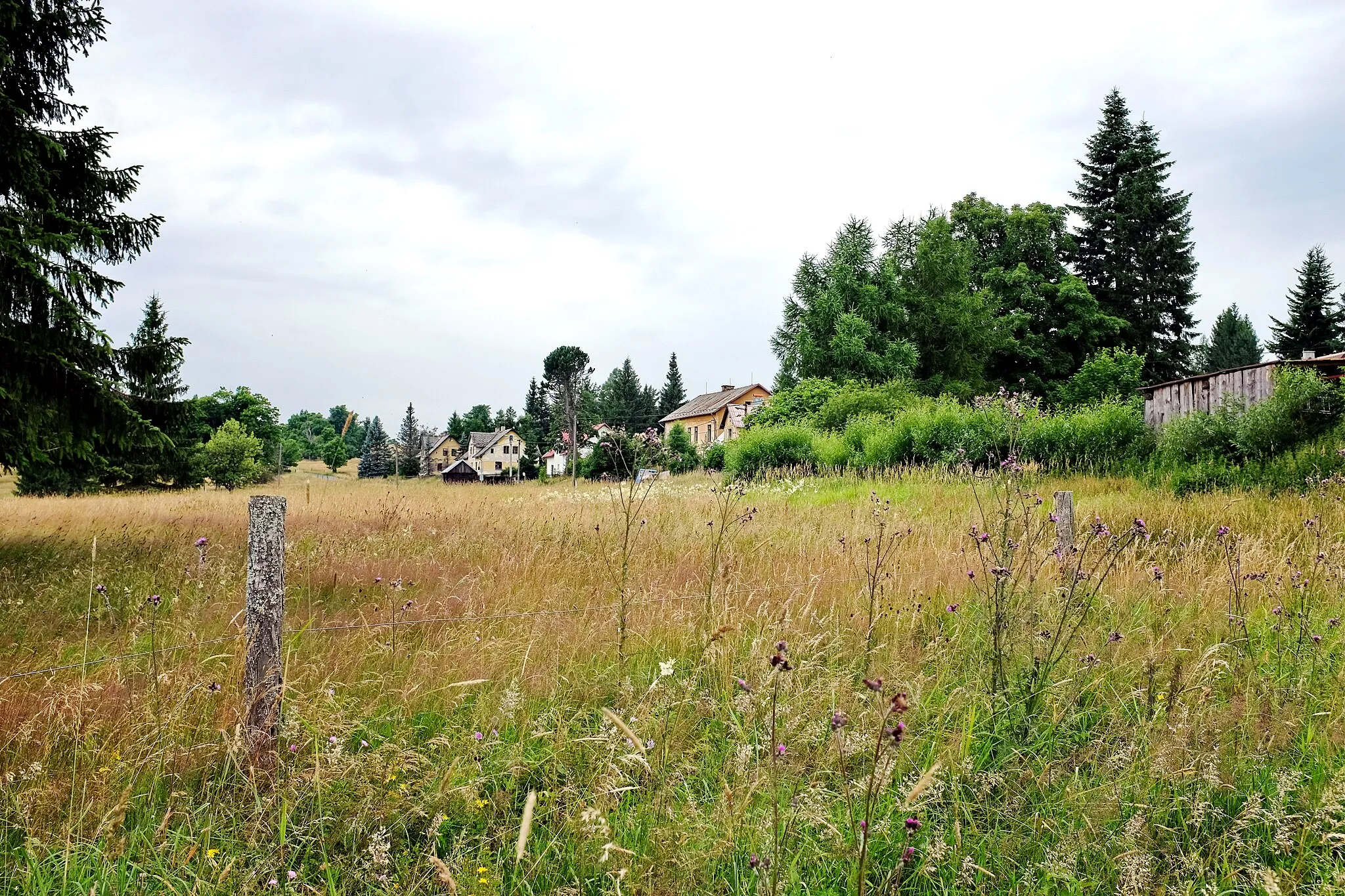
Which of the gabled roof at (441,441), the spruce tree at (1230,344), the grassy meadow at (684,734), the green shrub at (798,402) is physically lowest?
the grassy meadow at (684,734)

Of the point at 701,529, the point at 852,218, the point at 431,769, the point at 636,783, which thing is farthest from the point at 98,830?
the point at 852,218

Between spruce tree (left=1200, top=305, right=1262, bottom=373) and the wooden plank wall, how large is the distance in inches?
2111

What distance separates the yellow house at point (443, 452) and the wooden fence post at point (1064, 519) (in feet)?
259

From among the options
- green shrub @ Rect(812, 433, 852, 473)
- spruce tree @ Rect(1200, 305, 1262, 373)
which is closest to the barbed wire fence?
green shrub @ Rect(812, 433, 852, 473)

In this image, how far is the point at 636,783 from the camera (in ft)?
8.54

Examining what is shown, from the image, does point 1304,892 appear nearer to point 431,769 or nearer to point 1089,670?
point 1089,670

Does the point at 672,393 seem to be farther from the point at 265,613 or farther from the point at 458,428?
the point at 265,613

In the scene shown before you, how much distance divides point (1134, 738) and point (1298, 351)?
48501 millimetres

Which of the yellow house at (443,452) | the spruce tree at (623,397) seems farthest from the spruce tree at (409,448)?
the spruce tree at (623,397)

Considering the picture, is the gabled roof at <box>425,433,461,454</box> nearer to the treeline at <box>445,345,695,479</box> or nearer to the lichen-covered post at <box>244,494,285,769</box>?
the treeline at <box>445,345,695,479</box>

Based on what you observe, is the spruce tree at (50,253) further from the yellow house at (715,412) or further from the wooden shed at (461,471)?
the wooden shed at (461,471)

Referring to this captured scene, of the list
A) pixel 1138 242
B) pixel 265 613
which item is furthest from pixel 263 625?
pixel 1138 242

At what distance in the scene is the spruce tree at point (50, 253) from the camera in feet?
17.5

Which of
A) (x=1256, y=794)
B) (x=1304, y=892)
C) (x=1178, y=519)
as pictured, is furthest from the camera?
(x=1178, y=519)
